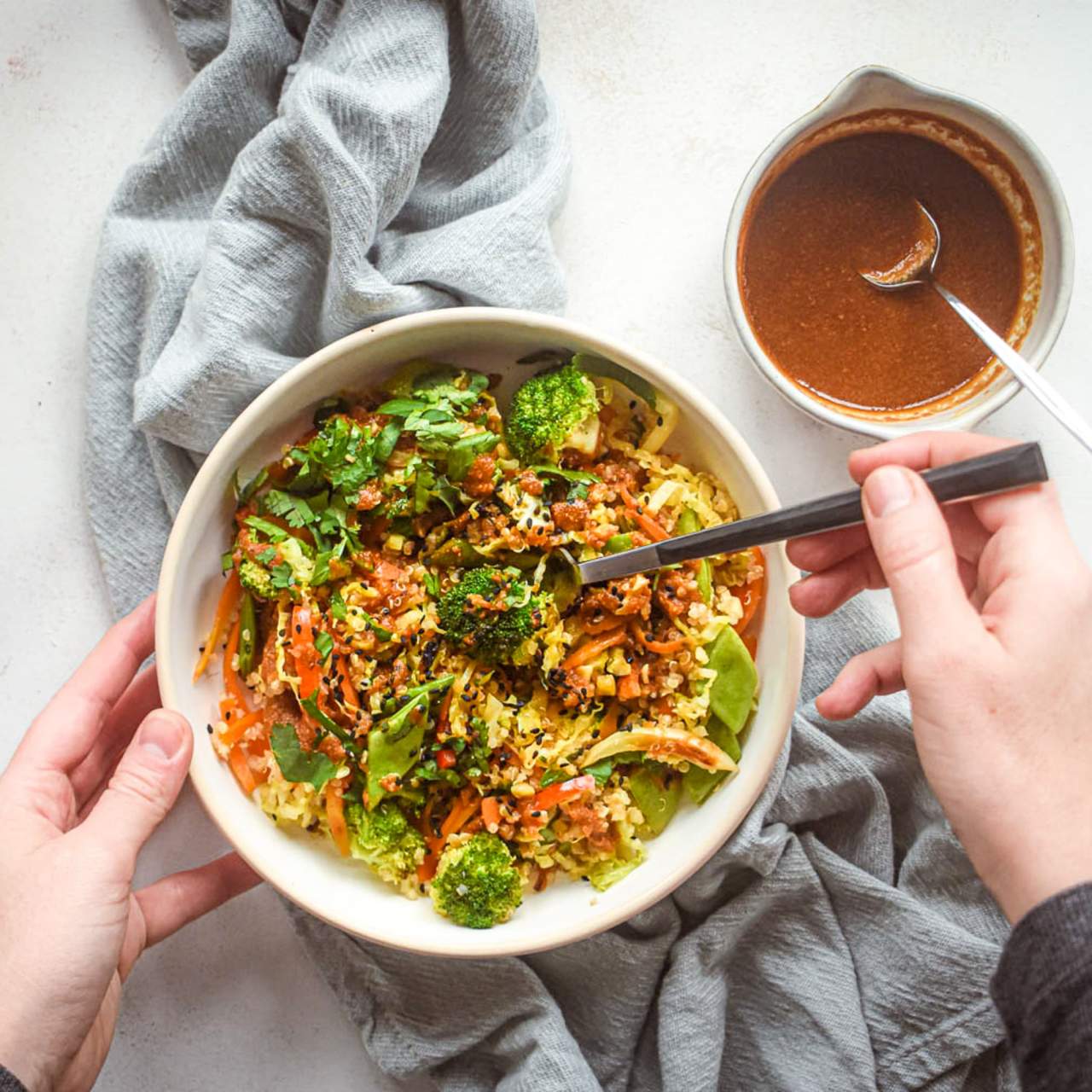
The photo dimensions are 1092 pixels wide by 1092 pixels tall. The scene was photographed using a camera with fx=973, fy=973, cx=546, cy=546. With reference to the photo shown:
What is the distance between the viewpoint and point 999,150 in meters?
3.02

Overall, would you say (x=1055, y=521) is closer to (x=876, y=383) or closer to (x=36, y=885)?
(x=876, y=383)

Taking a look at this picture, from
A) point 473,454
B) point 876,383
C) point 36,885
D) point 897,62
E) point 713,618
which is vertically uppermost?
point 897,62

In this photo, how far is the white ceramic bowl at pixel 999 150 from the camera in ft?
9.52

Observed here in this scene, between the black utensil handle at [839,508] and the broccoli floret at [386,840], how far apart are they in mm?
1096

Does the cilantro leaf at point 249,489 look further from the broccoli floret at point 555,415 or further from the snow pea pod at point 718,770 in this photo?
the snow pea pod at point 718,770

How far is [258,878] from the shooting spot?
3230mm

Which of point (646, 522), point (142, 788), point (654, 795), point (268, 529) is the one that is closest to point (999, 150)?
point (646, 522)

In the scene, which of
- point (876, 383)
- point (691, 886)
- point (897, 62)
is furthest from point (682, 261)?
point (691, 886)

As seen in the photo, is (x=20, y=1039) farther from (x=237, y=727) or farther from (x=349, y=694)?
(x=349, y=694)

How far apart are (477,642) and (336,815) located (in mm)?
681

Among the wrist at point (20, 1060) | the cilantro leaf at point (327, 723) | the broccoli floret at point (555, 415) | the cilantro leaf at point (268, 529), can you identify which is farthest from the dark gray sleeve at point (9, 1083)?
the broccoli floret at point (555, 415)

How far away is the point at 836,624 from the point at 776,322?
1021 mm

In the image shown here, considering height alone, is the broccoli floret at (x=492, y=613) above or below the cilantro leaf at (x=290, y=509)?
below

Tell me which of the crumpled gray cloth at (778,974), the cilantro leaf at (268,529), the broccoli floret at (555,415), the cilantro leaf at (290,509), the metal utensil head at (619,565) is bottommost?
the crumpled gray cloth at (778,974)
